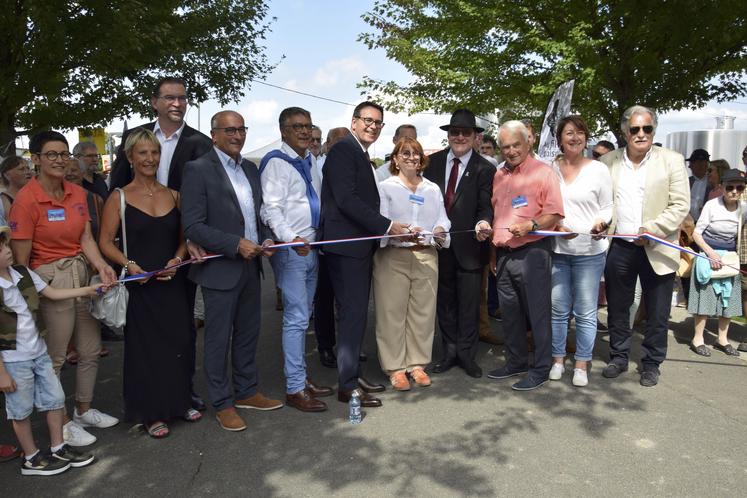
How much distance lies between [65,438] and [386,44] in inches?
556

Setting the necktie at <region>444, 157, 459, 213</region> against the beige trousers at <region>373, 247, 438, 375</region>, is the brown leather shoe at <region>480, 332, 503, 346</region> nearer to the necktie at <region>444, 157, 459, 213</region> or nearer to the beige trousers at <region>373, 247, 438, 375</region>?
the beige trousers at <region>373, 247, 438, 375</region>

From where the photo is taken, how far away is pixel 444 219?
509 cm

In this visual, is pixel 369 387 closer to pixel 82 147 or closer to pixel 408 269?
pixel 408 269

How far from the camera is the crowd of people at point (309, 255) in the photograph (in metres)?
3.94

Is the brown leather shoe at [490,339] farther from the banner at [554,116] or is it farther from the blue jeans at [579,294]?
the banner at [554,116]

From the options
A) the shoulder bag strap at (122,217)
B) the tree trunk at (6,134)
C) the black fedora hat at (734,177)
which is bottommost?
the shoulder bag strap at (122,217)

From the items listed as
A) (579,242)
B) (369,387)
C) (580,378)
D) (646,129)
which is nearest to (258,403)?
(369,387)

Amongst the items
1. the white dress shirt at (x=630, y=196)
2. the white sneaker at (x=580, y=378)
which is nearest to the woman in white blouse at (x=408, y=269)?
the white sneaker at (x=580, y=378)

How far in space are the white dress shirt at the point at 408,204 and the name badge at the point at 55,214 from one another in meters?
2.26

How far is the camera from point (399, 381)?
197 inches

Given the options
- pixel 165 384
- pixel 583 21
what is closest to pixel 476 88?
pixel 583 21

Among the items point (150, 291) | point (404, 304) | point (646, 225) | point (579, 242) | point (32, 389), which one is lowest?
point (32, 389)

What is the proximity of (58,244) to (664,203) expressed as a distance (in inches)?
178

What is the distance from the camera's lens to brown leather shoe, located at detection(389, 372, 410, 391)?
4.97 meters
